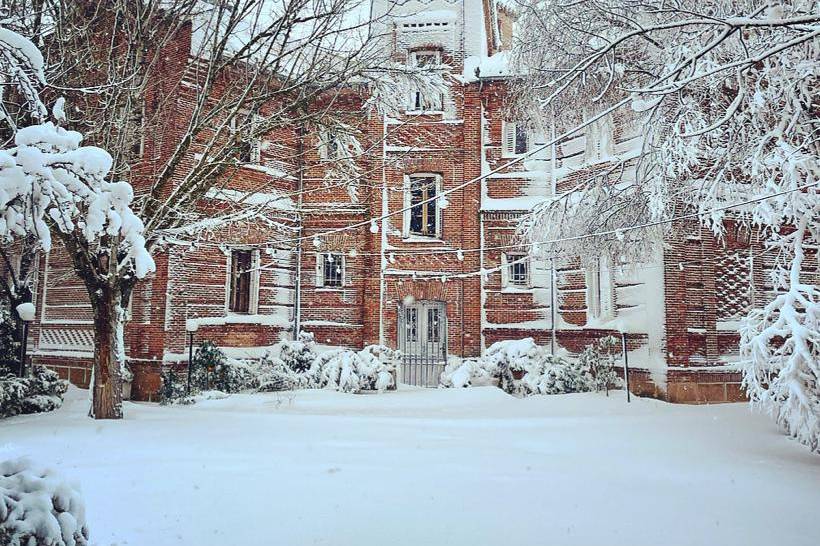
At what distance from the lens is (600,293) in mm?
14758

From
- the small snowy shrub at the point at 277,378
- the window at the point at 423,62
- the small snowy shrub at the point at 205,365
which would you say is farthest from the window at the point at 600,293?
the small snowy shrub at the point at 205,365

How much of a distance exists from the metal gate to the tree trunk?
8128 millimetres

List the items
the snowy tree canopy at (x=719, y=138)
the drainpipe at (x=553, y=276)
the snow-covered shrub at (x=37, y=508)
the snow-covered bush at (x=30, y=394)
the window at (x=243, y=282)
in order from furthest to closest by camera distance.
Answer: the window at (x=243, y=282) → the drainpipe at (x=553, y=276) → the snow-covered bush at (x=30, y=394) → the snowy tree canopy at (x=719, y=138) → the snow-covered shrub at (x=37, y=508)

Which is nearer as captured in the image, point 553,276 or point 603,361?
point 603,361

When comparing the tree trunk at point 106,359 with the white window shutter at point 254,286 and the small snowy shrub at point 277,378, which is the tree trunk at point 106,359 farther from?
the white window shutter at point 254,286

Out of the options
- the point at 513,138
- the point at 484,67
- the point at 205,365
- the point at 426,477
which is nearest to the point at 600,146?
the point at 513,138

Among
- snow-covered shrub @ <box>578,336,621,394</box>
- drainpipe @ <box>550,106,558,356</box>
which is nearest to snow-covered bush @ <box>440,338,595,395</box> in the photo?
snow-covered shrub @ <box>578,336,621,394</box>

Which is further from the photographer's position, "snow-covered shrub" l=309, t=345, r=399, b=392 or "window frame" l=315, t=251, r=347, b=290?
"window frame" l=315, t=251, r=347, b=290

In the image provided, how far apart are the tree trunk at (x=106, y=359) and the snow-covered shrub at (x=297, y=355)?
19.3 feet

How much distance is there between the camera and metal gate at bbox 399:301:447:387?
51.7 feet

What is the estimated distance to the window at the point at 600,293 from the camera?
1443 cm

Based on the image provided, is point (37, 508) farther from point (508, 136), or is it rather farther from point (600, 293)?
point (508, 136)

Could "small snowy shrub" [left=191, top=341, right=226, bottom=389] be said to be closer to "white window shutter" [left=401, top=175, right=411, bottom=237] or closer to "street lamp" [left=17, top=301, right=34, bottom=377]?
"street lamp" [left=17, top=301, right=34, bottom=377]

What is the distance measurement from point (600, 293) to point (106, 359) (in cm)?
1098
